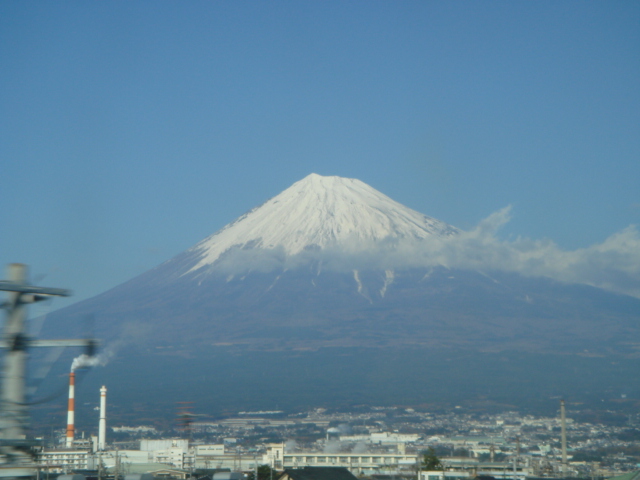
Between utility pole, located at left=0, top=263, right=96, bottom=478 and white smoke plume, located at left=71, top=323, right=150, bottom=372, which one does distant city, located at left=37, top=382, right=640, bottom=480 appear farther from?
white smoke plume, located at left=71, top=323, right=150, bottom=372

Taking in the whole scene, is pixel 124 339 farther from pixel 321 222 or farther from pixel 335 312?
pixel 321 222

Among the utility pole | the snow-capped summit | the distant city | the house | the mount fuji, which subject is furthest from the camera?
the snow-capped summit

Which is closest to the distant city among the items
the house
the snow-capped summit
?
the house

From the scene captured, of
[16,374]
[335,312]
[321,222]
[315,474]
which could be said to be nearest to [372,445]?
[315,474]

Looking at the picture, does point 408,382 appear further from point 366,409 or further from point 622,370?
point 622,370

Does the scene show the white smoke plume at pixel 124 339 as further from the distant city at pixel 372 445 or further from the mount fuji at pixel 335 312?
the distant city at pixel 372 445

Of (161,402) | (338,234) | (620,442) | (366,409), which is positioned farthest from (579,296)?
(620,442)
